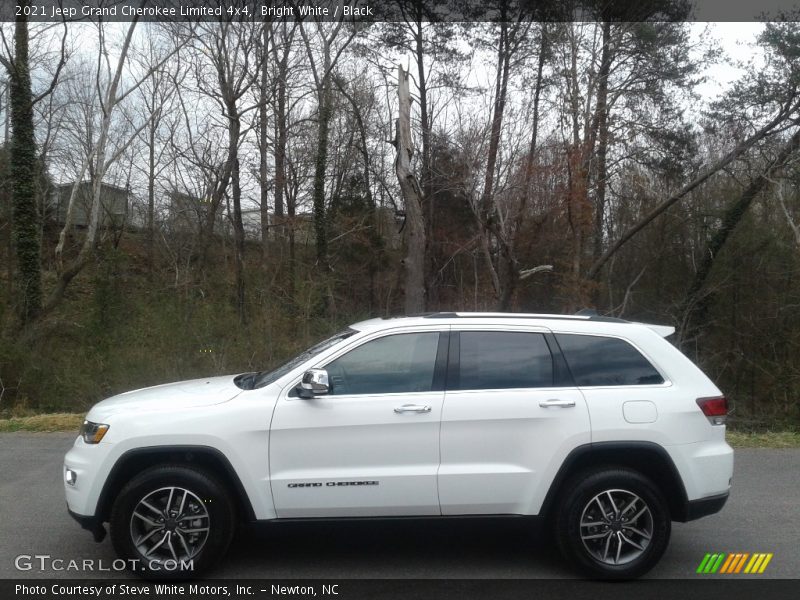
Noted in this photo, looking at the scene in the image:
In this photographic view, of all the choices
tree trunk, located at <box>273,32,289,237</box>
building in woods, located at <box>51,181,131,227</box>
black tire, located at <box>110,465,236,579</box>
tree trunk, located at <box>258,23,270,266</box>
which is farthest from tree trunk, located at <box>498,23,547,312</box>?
building in woods, located at <box>51,181,131,227</box>

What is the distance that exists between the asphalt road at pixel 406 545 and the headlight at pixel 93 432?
36.1 inches

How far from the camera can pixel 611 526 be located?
5047mm

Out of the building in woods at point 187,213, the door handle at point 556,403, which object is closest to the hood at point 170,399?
the door handle at point 556,403

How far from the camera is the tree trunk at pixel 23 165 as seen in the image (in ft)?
66.6

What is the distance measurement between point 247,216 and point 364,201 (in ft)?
18.0

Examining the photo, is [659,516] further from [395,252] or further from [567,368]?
[395,252]

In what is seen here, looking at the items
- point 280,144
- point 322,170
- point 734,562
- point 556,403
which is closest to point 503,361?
point 556,403

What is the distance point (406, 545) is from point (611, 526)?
1.58 meters

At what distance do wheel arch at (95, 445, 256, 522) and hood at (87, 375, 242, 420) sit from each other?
0.97ft

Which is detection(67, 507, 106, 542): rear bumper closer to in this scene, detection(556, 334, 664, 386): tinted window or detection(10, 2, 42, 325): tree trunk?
detection(556, 334, 664, 386): tinted window

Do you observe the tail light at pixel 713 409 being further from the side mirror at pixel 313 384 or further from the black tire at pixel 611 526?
the side mirror at pixel 313 384

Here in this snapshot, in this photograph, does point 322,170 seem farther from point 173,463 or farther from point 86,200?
point 173,463

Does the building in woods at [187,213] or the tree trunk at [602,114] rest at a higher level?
the tree trunk at [602,114]

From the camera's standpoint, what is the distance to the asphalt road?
5105mm
